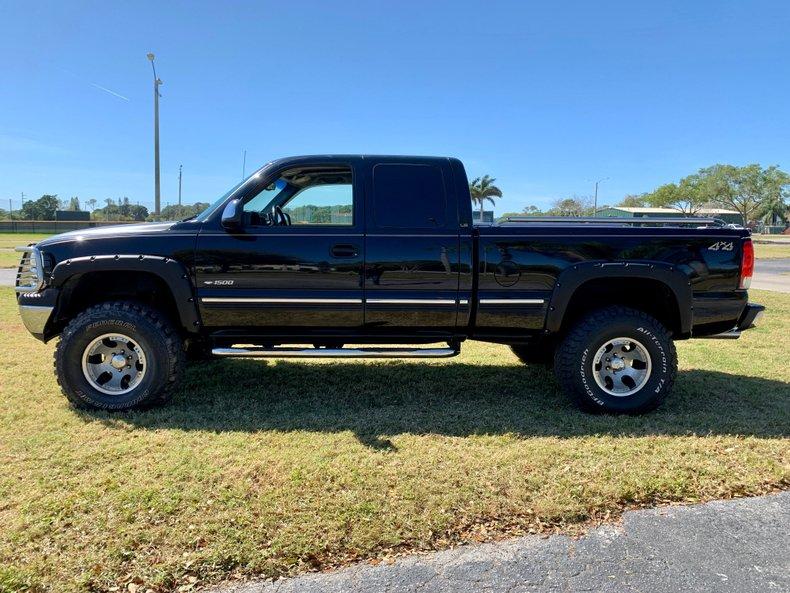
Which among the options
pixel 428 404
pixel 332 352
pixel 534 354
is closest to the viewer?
pixel 332 352

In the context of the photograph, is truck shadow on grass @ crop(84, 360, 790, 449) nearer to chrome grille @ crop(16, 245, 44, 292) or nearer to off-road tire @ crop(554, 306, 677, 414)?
off-road tire @ crop(554, 306, 677, 414)

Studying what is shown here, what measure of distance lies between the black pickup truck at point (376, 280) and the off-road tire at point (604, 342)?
11 millimetres

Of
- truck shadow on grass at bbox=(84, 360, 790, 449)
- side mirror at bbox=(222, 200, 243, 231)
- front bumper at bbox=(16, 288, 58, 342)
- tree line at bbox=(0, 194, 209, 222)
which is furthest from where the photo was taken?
tree line at bbox=(0, 194, 209, 222)

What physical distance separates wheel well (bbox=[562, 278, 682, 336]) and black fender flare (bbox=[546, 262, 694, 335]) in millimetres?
76

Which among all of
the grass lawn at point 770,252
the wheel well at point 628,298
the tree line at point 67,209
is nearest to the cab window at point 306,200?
the wheel well at point 628,298

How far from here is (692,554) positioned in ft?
8.41

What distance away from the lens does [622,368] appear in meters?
4.33

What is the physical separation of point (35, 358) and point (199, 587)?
4.49 m

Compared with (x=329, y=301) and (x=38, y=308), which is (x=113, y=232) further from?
(x=329, y=301)

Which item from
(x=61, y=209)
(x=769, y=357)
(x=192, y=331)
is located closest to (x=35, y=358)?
(x=192, y=331)

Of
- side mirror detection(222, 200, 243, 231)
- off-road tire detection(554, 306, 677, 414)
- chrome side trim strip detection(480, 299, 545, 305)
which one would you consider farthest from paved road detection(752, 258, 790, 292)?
side mirror detection(222, 200, 243, 231)

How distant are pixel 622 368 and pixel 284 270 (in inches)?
106

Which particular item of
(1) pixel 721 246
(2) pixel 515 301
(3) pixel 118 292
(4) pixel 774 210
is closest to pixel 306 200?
(3) pixel 118 292

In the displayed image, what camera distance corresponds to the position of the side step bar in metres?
4.24
